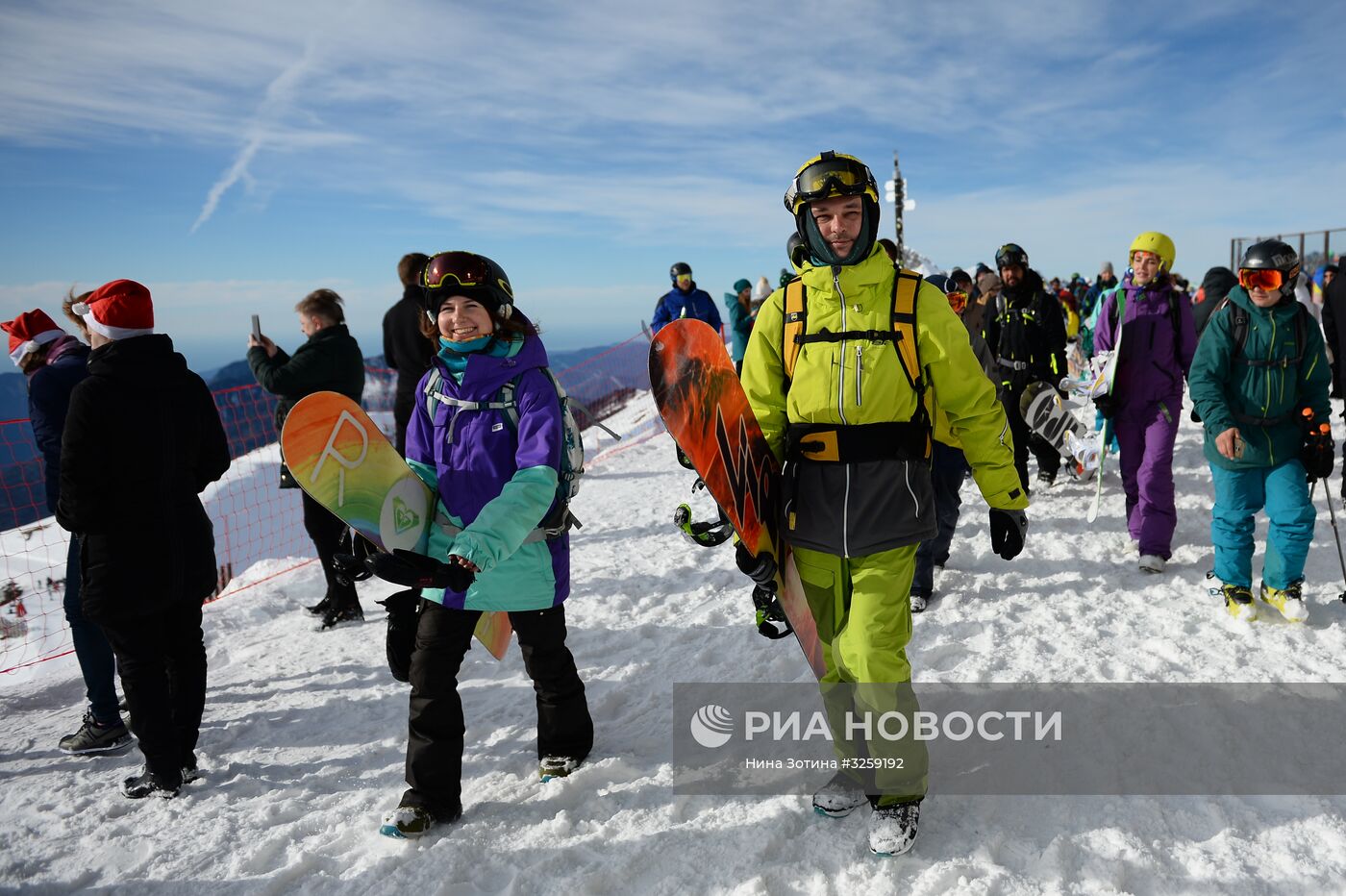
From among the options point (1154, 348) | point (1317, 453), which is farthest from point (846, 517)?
point (1154, 348)

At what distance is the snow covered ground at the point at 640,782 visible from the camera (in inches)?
102

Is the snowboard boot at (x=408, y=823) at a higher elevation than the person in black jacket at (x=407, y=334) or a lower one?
lower

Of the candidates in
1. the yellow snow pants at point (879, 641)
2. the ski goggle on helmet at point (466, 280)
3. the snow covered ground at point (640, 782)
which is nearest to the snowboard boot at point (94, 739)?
the snow covered ground at point (640, 782)

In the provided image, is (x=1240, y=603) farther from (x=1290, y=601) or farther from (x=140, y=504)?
(x=140, y=504)

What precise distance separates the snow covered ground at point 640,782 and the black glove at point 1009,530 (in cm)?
100

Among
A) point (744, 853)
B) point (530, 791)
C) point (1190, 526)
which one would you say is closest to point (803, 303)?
point (744, 853)

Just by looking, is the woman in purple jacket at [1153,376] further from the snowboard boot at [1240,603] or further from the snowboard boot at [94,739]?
the snowboard boot at [94,739]

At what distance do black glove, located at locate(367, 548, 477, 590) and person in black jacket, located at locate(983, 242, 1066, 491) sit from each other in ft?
18.2

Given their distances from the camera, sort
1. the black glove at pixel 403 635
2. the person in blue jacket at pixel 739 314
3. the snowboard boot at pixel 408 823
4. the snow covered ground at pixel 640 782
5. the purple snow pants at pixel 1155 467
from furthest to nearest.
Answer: the person in blue jacket at pixel 739 314
the purple snow pants at pixel 1155 467
the black glove at pixel 403 635
the snowboard boot at pixel 408 823
the snow covered ground at pixel 640 782

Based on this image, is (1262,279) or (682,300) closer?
(1262,279)

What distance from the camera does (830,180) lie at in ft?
8.44

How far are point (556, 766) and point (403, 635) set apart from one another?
2.89ft

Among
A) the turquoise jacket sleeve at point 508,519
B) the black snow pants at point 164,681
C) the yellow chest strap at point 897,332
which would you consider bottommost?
the black snow pants at point 164,681

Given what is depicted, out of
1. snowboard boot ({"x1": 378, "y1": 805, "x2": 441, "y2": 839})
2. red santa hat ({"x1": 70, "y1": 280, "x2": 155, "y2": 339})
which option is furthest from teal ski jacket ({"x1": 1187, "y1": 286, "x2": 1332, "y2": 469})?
red santa hat ({"x1": 70, "y1": 280, "x2": 155, "y2": 339})
